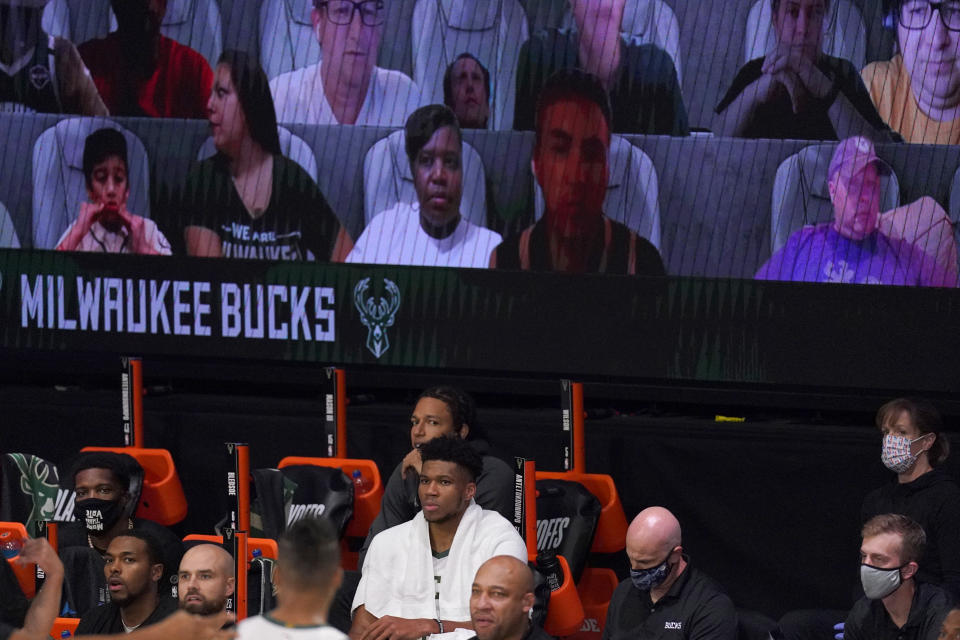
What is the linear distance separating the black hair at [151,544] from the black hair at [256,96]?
2544 mm

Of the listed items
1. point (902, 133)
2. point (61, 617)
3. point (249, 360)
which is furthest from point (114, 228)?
point (902, 133)

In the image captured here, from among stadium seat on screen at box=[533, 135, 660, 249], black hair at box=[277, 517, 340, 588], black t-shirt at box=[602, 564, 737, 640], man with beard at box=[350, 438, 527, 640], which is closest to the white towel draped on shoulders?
man with beard at box=[350, 438, 527, 640]

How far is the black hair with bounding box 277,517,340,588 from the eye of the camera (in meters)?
3.15

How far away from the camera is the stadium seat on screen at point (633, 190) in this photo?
7.42m

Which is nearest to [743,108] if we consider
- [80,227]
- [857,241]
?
[857,241]

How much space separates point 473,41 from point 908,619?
11.3 feet

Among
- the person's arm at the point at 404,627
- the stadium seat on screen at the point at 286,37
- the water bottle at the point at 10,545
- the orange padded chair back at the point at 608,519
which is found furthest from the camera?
the stadium seat on screen at the point at 286,37

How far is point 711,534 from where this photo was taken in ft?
24.2

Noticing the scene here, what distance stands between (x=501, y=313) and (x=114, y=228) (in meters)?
2.11

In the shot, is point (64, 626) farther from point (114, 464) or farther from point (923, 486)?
point (923, 486)

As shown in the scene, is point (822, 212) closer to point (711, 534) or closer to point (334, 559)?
point (711, 534)

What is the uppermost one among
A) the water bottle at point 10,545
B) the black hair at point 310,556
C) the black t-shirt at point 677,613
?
the black hair at point 310,556

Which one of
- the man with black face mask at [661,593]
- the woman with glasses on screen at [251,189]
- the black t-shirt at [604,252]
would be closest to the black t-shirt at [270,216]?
the woman with glasses on screen at [251,189]

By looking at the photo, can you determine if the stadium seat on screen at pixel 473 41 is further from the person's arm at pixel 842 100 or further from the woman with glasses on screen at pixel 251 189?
the person's arm at pixel 842 100
